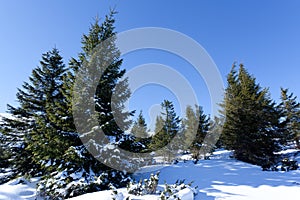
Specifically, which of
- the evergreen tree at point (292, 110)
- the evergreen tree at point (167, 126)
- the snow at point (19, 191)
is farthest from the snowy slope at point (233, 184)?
the evergreen tree at point (292, 110)

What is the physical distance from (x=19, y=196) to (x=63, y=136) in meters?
2.93

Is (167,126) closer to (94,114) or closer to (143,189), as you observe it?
(94,114)

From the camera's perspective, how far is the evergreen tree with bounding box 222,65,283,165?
51.3ft

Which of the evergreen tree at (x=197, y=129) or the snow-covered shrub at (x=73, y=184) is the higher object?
the evergreen tree at (x=197, y=129)

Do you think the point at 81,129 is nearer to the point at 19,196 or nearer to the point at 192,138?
the point at 19,196

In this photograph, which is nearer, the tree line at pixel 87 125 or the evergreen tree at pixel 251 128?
the tree line at pixel 87 125

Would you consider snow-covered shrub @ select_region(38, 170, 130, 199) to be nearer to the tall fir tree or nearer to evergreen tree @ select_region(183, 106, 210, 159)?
the tall fir tree

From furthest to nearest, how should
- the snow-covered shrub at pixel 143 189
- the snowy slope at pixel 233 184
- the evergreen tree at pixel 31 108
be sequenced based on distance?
the evergreen tree at pixel 31 108
the snowy slope at pixel 233 184
the snow-covered shrub at pixel 143 189

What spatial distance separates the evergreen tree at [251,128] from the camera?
15.6 meters

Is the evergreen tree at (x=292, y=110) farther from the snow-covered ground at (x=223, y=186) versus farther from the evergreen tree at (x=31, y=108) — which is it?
the evergreen tree at (x=31, y=108)

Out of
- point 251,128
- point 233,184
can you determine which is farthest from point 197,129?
point 233,184

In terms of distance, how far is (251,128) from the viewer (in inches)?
634

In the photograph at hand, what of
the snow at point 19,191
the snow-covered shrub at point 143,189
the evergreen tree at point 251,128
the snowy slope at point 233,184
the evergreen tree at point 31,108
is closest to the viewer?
the snow-covered shrub at point 143,189

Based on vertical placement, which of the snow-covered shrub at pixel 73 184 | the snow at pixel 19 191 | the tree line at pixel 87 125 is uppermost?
the tree line at pixel 87 125
